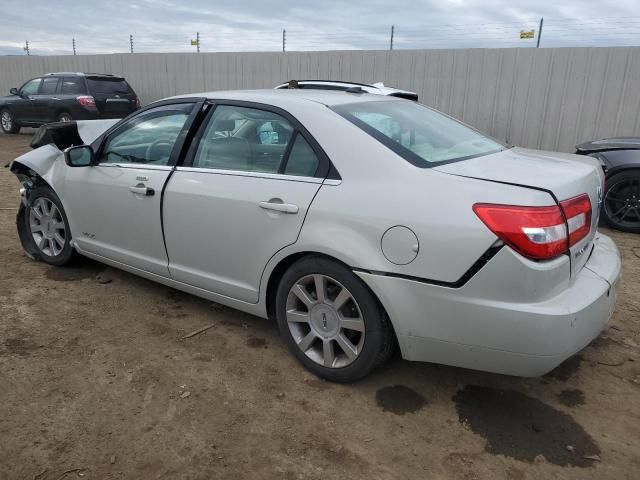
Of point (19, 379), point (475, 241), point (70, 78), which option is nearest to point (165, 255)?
point (19, 379)

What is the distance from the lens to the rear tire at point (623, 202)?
19.0 feet

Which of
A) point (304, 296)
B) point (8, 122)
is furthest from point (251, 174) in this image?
point (8, 122)

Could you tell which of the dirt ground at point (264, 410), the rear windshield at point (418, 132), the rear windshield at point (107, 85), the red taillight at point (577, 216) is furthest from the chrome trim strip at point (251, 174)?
the rear windshield at point (107, 85)

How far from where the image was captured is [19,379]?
9.27 ft

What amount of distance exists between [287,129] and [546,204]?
141 cm

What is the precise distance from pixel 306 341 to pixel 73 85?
1315 cm

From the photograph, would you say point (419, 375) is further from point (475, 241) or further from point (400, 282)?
point (475, 241)

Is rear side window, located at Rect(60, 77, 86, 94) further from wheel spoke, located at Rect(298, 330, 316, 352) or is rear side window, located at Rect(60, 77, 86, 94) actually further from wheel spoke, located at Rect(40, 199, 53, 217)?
wheel spoke, located at Rect(298, 330, 316, 352)

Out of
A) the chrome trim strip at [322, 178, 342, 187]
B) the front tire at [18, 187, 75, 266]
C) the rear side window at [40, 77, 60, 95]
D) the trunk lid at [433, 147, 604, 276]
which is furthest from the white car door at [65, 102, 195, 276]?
the rear side window at [40, 77, 60, 95]

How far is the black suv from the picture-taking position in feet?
43.7

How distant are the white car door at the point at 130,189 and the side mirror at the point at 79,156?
6 centimetres

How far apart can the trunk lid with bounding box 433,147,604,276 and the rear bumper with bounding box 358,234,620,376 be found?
0.68 ft

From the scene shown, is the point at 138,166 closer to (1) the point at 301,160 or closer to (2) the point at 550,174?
(1) the point at 301,160

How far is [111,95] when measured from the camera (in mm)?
13602
